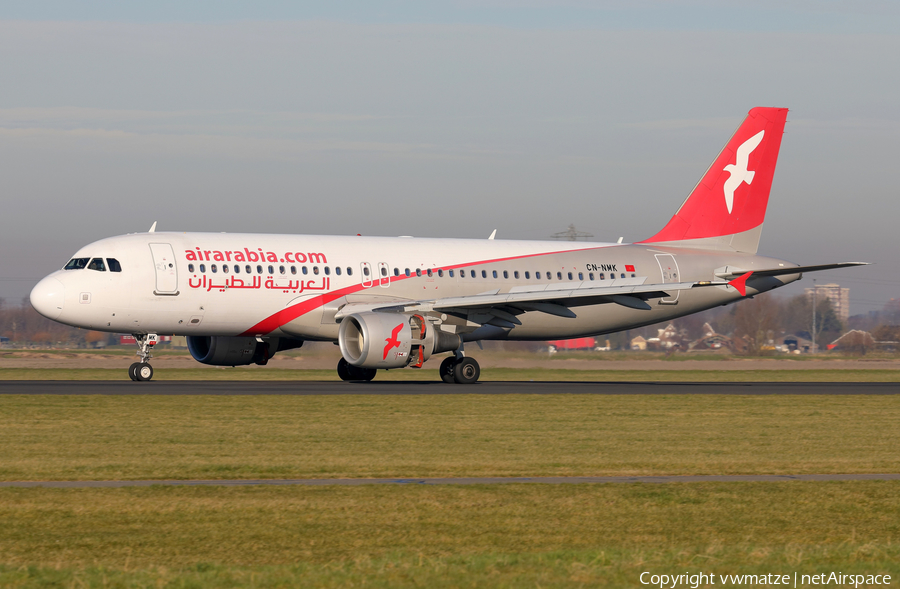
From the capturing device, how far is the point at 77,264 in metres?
33.4

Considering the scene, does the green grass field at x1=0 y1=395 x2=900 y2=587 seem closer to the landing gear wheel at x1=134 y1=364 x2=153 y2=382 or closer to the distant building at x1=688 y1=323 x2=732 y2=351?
the landing gear wheel at x1=134 y1=364 x2=153 y2=382

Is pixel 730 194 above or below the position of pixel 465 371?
above

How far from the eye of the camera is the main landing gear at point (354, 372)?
37741 millimetres

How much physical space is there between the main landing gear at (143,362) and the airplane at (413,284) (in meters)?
0.05

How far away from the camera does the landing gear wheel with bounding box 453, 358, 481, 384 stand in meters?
36.4

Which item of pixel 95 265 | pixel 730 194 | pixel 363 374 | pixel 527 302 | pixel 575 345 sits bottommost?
pixel 363 374

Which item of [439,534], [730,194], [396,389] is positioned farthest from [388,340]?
[439,534]

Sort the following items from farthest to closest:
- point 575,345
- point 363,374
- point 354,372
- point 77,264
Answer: point 575,345, point 354,372, point 363,374, point 77,264

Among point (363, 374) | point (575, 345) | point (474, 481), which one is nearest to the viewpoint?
point (474, 481)

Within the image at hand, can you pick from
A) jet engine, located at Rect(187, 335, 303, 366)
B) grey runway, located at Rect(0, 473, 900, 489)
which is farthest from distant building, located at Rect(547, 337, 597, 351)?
grey runway, located at Rect(0, 473, 900, 489)

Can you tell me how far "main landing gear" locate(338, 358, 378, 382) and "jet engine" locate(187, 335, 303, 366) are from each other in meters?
2.30

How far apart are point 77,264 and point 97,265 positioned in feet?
2.25

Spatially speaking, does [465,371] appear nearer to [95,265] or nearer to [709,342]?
[95,265]

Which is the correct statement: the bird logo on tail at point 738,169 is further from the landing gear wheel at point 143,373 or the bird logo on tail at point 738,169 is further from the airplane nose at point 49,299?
the airplane nose at point 49,299
